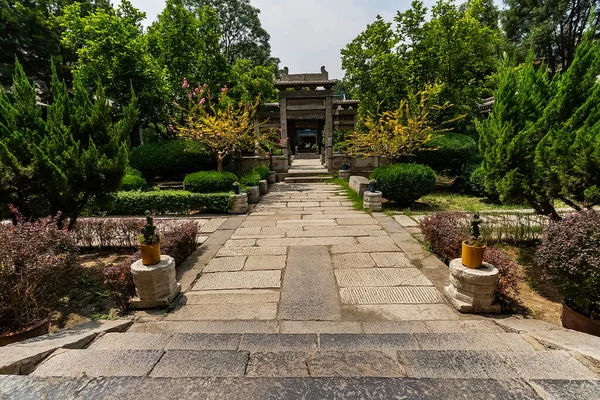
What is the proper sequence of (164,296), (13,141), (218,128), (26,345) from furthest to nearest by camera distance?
(218,128) → (13,141) → (164,296) → (26,345)

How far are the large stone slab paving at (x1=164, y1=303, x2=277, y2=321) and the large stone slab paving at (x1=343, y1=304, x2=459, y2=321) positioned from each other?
0.98m

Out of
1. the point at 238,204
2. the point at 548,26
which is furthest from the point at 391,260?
the point at 548,26

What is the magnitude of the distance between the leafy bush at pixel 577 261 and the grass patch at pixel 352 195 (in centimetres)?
593

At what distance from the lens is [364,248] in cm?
555

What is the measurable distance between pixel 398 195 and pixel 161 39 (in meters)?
13.9

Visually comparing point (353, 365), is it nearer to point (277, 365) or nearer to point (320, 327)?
point (277, 365)

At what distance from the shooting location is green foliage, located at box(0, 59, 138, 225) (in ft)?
13.8

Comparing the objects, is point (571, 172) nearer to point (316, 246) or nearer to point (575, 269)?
point (575, 269)

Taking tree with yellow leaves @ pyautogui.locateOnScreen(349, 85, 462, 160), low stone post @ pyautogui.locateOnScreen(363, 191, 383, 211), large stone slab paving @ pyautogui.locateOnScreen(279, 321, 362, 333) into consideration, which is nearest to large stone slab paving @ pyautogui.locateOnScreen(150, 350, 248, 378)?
large stone slab paving @ pyautogui.locateOnScreen(279, 321, 362, 333)

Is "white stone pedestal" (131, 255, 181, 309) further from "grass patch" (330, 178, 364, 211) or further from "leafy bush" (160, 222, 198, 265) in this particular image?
"grass patch" (330, 178, 364, 211)

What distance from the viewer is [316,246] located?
5711 millimetres

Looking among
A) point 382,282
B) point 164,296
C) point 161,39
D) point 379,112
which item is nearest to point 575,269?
point 382,282

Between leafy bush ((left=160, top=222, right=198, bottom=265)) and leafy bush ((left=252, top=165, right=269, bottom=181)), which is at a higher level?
leafy bush ((left=252, top=165, right=269, bottom=181))

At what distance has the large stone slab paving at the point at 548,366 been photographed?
1.81 metres
